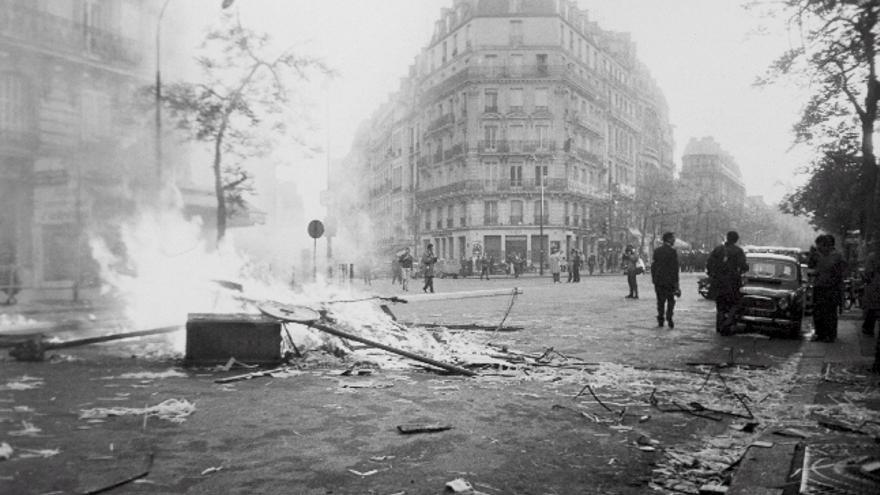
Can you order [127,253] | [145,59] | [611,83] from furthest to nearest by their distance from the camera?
1. [611,83]
2. [127,253]
3. [145,59]

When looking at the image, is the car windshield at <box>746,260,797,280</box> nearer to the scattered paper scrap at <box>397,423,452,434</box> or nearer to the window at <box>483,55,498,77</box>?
the scattered paper scrap at <box>397,423,452,434</box>

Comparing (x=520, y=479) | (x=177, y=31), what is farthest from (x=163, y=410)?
(x=177, y=31)

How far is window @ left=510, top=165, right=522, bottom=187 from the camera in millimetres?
Result: 56625

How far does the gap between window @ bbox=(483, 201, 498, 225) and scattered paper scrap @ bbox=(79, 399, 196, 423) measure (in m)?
51.5

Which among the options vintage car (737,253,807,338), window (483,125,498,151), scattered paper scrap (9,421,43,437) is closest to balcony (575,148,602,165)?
window (483,125,498,151)

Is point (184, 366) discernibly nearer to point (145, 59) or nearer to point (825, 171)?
point (145, 59)

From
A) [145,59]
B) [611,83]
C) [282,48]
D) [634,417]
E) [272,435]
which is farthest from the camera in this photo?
[611,83]

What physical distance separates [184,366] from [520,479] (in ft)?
18.2

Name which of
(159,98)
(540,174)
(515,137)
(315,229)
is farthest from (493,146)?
(159,98)

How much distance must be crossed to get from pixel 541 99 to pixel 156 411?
55.2 meters

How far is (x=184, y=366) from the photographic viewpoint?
7836 mm

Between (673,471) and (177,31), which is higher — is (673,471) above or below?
below

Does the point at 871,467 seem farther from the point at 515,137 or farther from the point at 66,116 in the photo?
the point at 515,137

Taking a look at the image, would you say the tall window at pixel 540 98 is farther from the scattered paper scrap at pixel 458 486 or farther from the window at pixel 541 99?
the scattered paper scrap at pixel 458 486
